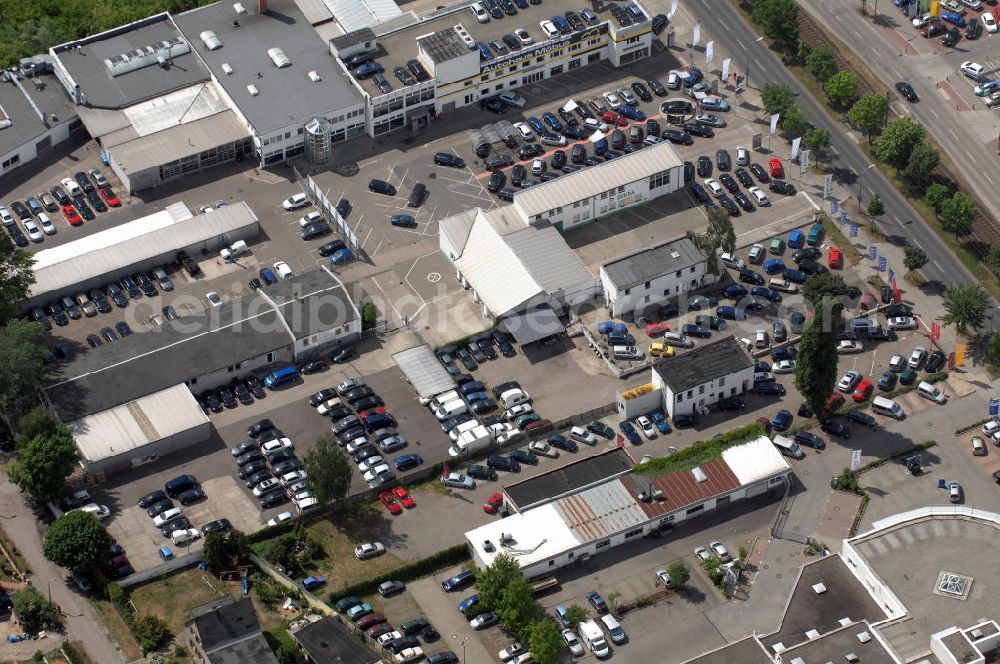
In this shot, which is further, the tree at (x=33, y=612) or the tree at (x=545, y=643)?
the tree at (x=33, y=612)

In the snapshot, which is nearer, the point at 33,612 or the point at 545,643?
the point at 545,643

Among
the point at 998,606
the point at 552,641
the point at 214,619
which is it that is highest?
the point at 214,619

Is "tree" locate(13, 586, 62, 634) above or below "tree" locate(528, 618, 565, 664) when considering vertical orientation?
above

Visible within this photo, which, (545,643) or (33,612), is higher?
(33,612)

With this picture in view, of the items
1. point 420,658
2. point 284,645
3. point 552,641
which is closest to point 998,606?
point 552,641

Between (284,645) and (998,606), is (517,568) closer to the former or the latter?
(284,645)
